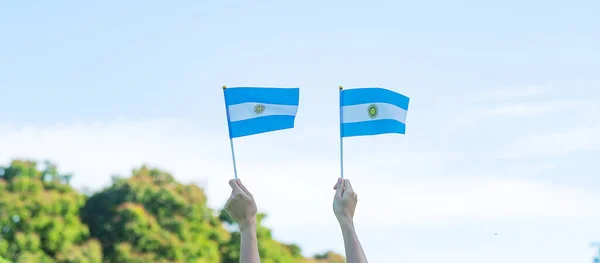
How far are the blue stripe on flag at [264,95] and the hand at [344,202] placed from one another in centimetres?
179

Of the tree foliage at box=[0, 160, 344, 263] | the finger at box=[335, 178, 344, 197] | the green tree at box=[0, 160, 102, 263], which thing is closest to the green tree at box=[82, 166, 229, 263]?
the tree foliage at box=[0, 160, 344, 263]

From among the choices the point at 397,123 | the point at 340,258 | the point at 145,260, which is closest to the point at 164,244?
the point at 145,260

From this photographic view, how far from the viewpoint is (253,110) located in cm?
704

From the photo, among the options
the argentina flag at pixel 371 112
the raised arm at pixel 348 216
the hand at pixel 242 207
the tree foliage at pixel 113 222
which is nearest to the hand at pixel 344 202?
the raised arm at pixel 348 216

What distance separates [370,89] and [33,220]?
1338 inches

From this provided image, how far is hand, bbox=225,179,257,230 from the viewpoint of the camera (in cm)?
498

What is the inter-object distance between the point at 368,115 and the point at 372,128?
0.13 meters

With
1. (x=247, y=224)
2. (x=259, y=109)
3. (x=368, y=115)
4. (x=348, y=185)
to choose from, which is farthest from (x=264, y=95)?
(x=247, y=224)

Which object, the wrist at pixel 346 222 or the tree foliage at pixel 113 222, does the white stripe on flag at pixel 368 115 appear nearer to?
the wrist at pixel 346 222

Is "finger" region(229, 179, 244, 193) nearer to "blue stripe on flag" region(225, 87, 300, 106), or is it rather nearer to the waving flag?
the waving flag

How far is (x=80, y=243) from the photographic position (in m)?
41.2

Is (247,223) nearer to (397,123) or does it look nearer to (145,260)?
(397,123)

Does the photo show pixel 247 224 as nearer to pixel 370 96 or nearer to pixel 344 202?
pixel 344 202

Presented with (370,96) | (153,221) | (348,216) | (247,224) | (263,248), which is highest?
(153,221)
